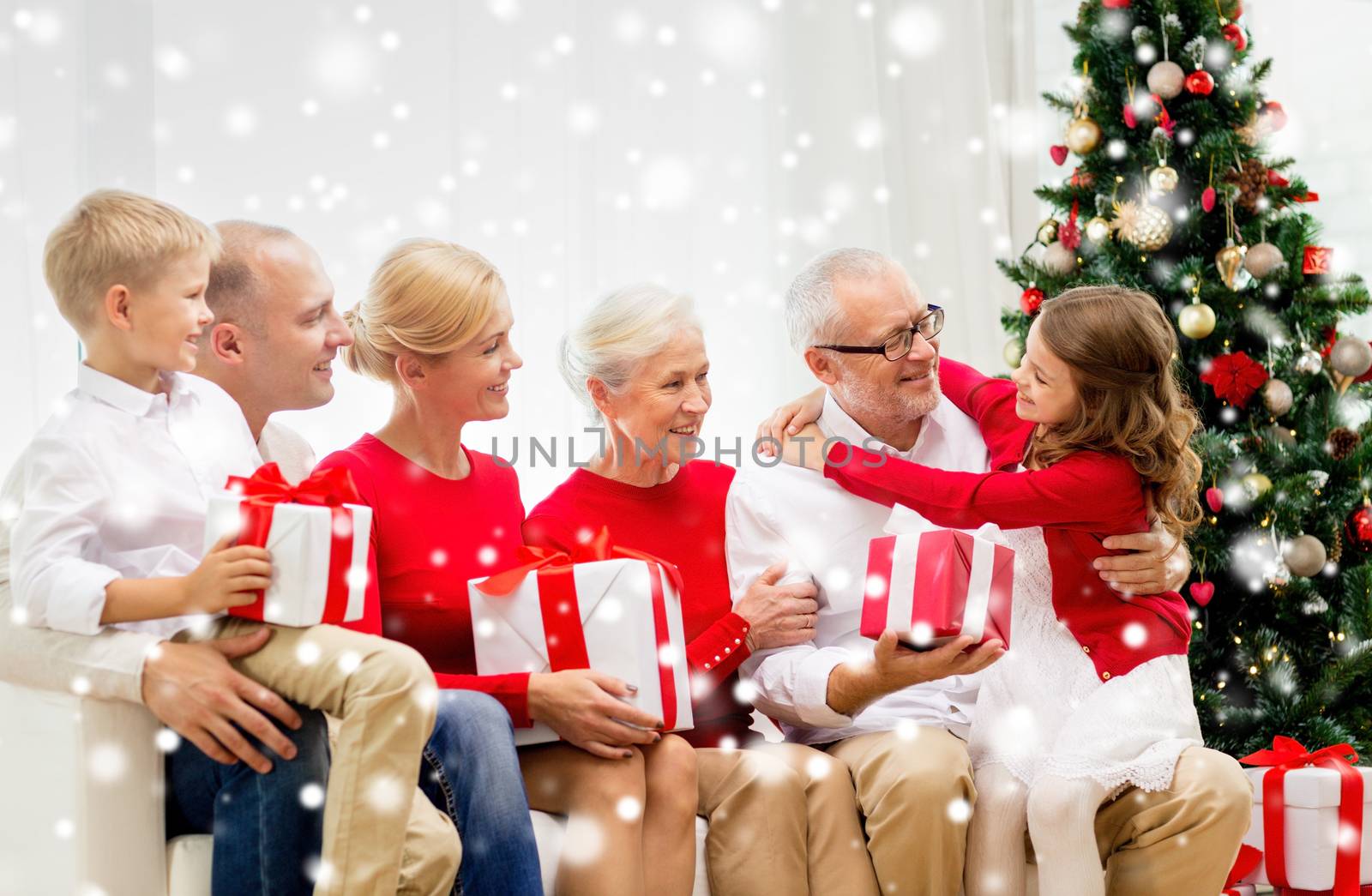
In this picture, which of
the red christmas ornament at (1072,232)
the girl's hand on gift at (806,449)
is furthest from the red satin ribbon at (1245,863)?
the red christmas ornament at (1072,232)

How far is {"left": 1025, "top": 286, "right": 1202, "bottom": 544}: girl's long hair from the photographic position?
212cm

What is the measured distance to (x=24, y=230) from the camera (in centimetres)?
273

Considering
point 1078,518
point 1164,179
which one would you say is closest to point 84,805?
point 1078,518

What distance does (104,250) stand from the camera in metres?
1.78

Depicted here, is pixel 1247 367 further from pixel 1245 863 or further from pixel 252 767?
pixel 252 767

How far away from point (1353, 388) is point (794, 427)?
148cm

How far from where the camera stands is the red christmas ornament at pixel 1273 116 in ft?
10.1

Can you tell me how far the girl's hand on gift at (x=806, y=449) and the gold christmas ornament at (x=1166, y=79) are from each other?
128 cm

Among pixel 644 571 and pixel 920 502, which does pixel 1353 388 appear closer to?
pixel 920 502

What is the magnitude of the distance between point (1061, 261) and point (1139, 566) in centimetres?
128

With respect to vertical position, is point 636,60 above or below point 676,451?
above

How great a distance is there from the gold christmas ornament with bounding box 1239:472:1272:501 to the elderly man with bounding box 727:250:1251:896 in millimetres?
849

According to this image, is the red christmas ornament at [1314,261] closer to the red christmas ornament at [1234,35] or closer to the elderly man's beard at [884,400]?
the red christmas ornament at [1234,35]

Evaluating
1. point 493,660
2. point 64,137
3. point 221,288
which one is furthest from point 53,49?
point 493,660
